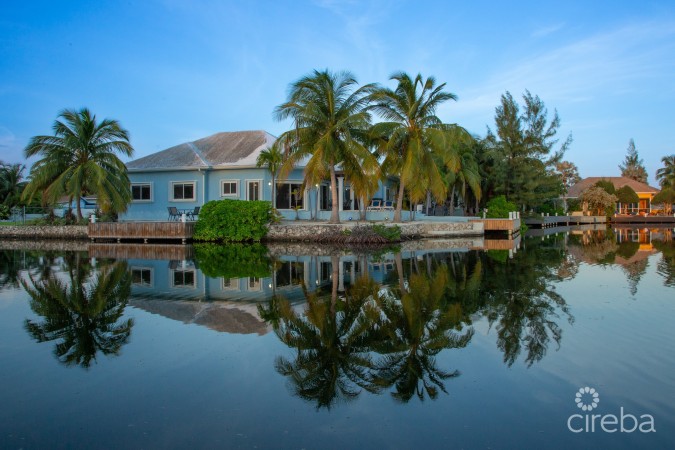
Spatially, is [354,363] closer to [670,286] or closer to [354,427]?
[354,427]

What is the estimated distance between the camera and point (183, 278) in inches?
495

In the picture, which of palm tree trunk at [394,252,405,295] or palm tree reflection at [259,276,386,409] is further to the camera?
palm tree trunk at [394,252,405,295]

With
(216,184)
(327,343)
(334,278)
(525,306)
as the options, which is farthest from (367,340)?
(216,184)

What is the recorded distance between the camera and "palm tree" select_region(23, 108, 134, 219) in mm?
25719

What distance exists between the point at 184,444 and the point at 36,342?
3.83 meters

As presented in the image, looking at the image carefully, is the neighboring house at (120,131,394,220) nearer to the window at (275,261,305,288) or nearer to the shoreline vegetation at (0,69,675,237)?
the shoreline vegetation at (0,69,675,237)

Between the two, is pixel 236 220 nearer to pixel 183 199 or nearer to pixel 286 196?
pixel 286 196

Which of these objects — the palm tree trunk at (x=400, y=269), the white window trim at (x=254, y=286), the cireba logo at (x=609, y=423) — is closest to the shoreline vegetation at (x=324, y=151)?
the palm tree trunk at (x=400, y=269)

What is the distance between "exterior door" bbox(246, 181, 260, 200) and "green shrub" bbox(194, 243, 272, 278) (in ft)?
19.5

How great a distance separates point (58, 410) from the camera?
13.9 feet

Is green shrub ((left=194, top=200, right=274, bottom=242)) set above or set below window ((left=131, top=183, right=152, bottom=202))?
below

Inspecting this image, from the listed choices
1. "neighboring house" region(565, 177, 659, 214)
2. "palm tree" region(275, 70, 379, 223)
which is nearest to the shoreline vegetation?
"palm tree" region(275, 70, 379, 223)

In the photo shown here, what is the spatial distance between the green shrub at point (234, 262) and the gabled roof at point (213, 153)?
7607 mm

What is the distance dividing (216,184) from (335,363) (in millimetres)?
24878
